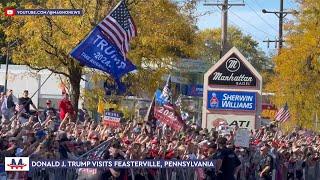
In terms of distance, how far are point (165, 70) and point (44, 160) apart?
16517mm

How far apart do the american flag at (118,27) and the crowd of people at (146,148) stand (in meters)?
2.20

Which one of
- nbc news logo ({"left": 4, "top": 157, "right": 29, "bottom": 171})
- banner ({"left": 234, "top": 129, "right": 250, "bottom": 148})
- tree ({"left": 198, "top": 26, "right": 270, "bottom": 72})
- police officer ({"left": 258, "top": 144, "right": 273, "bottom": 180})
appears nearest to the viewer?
nbc news logo ({"left": 4, "top": 157, "right": 29, "bottom": 171})

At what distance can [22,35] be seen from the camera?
3134cm

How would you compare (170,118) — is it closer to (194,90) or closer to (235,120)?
(235,120)

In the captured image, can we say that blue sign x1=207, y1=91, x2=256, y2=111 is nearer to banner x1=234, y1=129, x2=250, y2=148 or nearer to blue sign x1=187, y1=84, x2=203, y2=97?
banner x1=234, y1=129, x2=250, y2=148

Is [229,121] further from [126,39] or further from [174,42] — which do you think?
[126,39]

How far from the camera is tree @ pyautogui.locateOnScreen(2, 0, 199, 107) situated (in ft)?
99.8

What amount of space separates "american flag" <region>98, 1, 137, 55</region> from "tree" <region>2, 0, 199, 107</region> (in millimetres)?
7740

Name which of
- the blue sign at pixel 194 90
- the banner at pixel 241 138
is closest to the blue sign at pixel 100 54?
the banner at pixel 241 138

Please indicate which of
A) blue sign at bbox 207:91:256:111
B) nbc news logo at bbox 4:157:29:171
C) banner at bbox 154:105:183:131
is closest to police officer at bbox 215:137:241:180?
banner at bbox 154:105:183:131

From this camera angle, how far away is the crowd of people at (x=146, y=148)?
1750 centimetres

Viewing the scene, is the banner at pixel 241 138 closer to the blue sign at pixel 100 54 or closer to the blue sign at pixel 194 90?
the blue sign at pixel 100 54

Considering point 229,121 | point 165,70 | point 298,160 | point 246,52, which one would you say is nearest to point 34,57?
point 165,70

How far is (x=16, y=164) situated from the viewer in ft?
53.2
